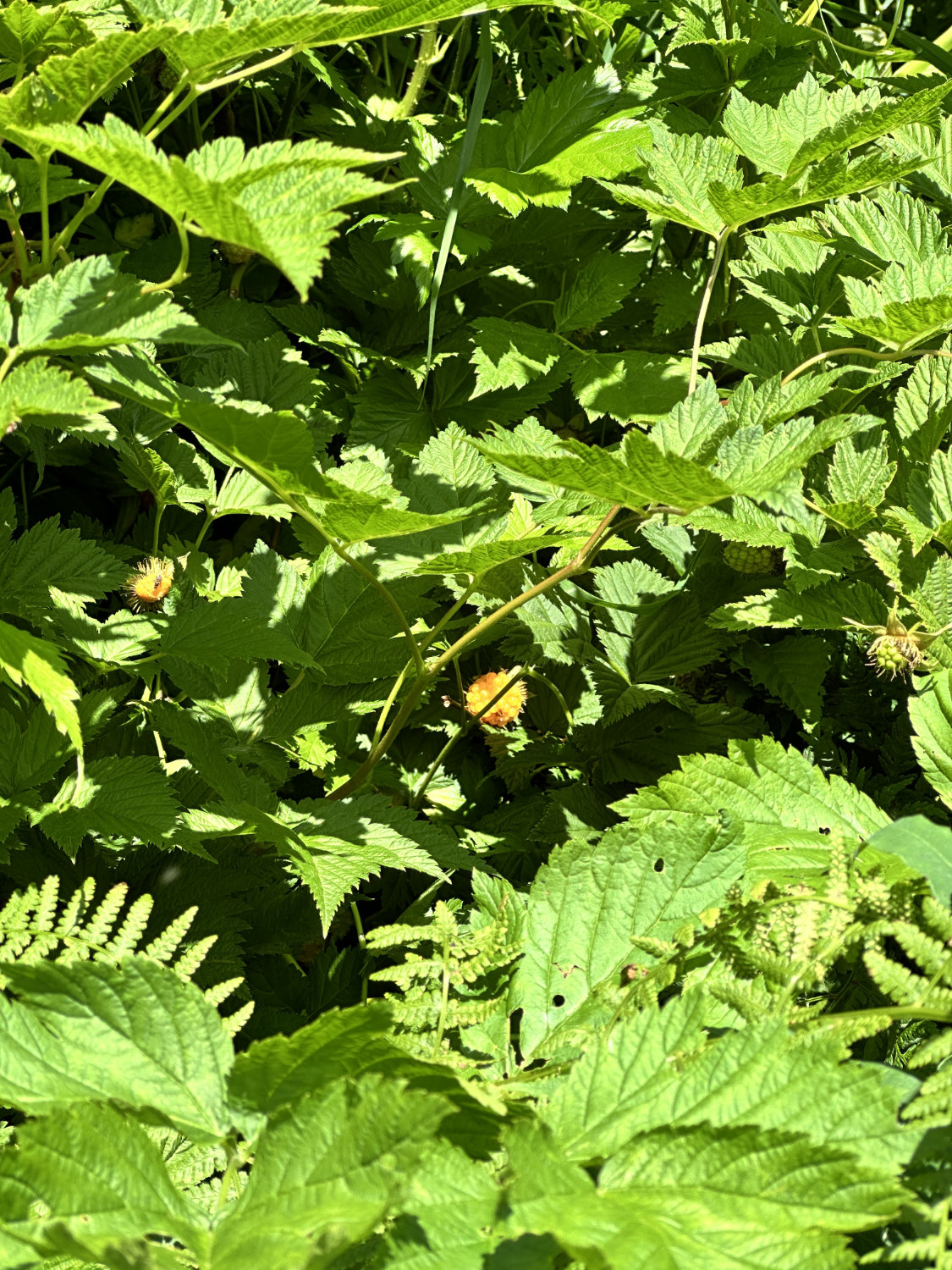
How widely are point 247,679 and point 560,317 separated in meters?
0.71

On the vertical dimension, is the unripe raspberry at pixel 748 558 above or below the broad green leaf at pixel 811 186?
below

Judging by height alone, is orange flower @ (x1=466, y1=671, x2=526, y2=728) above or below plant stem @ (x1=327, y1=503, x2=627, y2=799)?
below

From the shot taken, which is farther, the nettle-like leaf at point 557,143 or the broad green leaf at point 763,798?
the nettle-like leaf at point 557,143

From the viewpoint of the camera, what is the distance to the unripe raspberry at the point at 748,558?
1471 mm

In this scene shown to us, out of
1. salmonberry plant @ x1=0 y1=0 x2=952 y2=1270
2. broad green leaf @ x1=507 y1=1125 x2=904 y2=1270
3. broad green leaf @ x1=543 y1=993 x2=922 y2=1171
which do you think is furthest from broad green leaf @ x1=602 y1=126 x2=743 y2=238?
broad green leaf @ x1=507 y1=1125 x2=904 y2=1270

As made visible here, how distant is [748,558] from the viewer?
1.48 m

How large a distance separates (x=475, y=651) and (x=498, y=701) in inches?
7.7

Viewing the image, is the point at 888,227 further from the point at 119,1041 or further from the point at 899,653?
the point at 119,1041

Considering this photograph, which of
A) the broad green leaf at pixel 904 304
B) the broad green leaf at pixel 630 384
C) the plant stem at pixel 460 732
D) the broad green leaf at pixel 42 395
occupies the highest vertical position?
the broad green leaf at pixel 42 395

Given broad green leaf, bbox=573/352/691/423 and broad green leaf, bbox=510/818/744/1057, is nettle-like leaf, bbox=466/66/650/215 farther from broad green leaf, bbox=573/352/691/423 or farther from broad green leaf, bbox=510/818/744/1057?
broad green leaf, bbox=510/818/744/1057

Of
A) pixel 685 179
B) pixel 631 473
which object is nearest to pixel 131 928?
pixel 631 473

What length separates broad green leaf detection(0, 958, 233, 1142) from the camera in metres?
0.72

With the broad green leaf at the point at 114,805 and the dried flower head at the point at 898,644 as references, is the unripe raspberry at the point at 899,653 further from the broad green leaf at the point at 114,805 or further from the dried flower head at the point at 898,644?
the broad green leaf at the point at 114,805

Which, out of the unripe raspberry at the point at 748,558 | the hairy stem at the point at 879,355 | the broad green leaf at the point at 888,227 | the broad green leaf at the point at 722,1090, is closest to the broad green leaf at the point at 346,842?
the broad green leaf at the point at 722,1090
